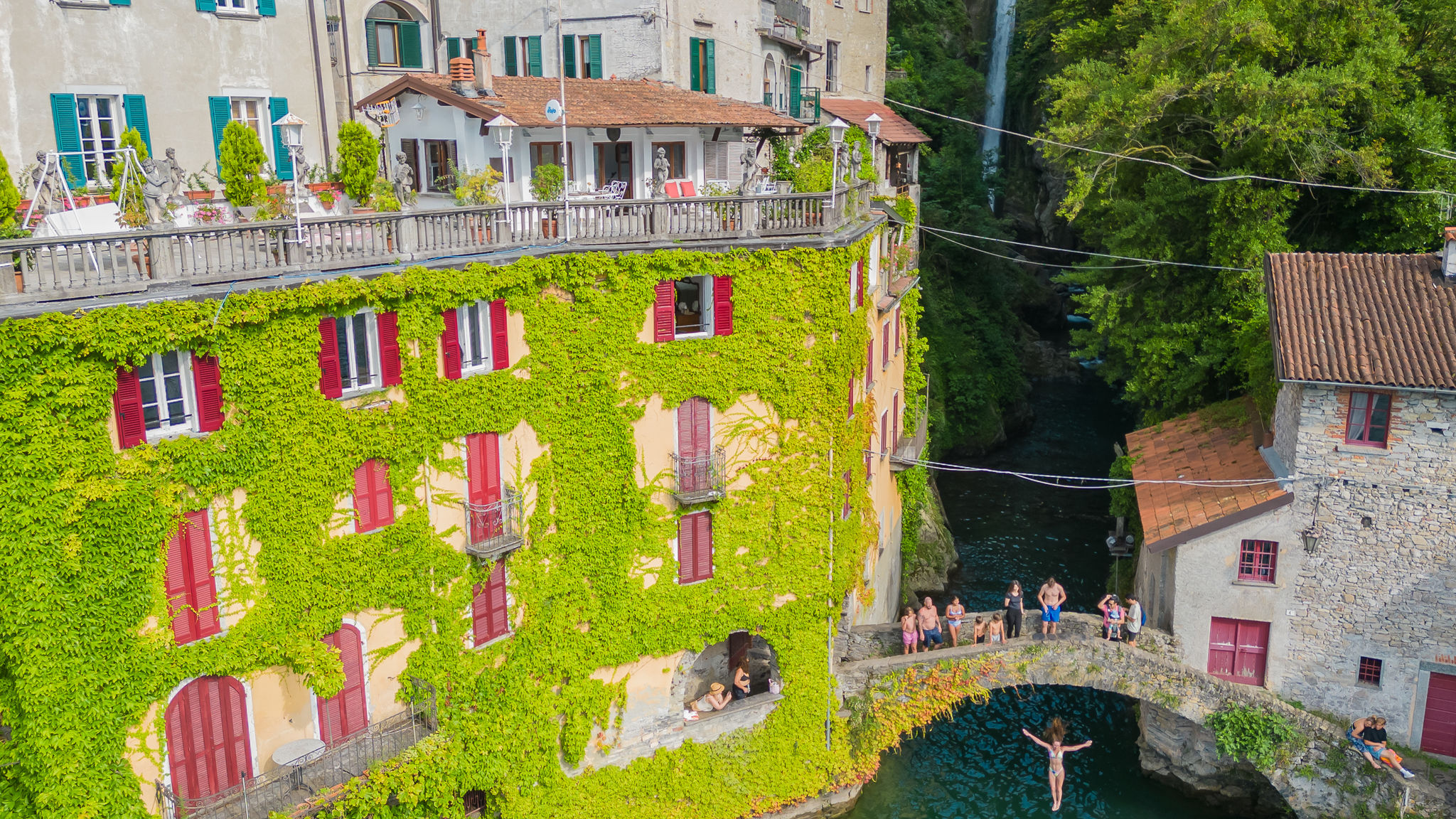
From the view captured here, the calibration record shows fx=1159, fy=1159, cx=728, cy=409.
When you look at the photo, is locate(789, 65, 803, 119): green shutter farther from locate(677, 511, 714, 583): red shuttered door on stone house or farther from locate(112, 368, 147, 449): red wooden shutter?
locate(112, 368, 147, 449): red wooden shutter

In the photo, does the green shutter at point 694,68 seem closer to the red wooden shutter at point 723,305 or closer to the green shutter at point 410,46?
the green shutter at point 410,46

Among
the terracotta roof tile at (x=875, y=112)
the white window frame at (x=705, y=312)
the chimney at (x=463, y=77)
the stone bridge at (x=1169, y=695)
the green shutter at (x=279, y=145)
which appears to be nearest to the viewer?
the white window frame at (x=705, y=312)

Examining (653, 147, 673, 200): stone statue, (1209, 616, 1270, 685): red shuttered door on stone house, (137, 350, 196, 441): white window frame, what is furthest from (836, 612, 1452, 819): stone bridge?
(137, 350, 196, 441): white window frame

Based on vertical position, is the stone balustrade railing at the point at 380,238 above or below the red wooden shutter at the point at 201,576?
above

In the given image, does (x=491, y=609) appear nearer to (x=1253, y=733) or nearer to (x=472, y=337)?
(x=472, y=337)

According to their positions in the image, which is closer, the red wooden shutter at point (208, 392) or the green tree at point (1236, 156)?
the red wooden shutter at point (208, 392)

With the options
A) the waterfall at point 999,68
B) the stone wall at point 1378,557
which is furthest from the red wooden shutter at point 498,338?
the waterfall at point 999,68

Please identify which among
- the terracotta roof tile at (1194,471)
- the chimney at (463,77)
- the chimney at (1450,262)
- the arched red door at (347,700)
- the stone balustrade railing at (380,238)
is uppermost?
the chimney at (463,77)
